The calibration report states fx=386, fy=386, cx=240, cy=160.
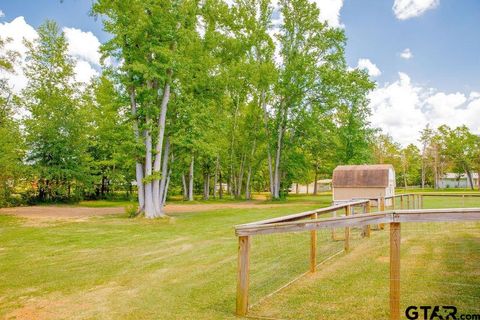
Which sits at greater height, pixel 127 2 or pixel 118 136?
pixel 127 2

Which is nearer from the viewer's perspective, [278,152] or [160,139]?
[160,139]

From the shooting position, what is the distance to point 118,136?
68.0 feet

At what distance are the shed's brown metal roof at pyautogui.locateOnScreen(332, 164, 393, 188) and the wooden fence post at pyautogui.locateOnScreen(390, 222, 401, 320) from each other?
26.2 m

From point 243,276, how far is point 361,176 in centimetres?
2692

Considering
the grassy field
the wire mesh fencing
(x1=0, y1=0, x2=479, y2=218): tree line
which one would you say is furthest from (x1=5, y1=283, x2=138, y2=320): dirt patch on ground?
(x1=0, y1=0, x2=479, y2=218): tree line

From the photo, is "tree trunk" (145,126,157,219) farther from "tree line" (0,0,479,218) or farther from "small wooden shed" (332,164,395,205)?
"small wooden shed" (332,164,395,205)

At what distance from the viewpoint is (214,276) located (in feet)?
25.6

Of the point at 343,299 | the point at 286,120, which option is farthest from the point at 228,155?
the point at 343,299

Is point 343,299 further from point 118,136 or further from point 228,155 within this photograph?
point 228,155

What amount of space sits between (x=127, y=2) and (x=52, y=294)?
56.9 ft

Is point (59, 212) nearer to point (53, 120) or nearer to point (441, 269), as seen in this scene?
point (53, 120)

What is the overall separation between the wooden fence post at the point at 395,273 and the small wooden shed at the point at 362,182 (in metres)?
25.1

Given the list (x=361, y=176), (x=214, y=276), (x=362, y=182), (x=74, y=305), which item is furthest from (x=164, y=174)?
(x=361, y=176)

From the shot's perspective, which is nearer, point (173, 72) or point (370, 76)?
point (173, 72)
